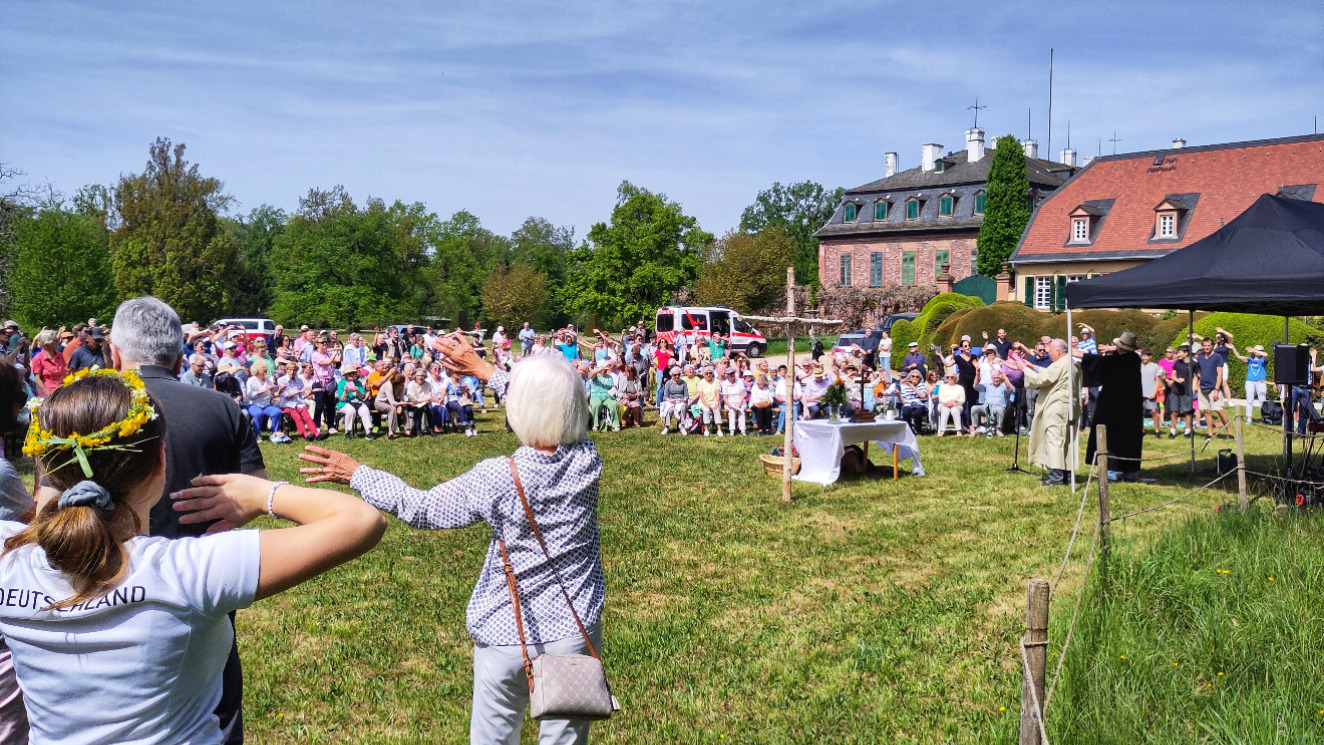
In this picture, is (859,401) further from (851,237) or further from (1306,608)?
(851,237)

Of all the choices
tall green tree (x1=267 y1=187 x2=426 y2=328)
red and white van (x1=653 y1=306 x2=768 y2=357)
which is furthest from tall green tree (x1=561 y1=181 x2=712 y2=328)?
red and white van (x1=653 y1=306 x2=768 y2=357)

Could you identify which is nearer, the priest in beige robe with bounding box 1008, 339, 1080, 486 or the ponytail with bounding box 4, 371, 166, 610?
the ponytail with bounding box 4, 371, 166, 610

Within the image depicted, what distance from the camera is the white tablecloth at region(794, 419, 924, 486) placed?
12.2 meters

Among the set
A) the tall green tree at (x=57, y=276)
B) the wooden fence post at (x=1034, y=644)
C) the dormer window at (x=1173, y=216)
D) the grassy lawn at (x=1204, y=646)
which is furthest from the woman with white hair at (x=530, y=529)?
the tall green tree at (x=57, y=276)

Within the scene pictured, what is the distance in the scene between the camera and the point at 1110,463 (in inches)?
484

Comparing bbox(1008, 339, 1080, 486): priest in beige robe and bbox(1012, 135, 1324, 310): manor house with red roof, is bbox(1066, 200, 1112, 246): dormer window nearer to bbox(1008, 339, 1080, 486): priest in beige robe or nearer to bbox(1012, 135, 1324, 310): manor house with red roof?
bbox(1012, 135, 1324, 310): manor house with red roof

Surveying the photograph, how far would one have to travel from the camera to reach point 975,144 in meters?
59.2

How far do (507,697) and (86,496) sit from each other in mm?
1809

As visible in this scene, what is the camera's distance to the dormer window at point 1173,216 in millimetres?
41969

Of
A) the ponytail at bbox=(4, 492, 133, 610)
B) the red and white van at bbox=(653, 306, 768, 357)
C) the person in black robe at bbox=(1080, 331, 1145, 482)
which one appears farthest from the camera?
the red and white van at bbox=(653, 306, 768, 357)

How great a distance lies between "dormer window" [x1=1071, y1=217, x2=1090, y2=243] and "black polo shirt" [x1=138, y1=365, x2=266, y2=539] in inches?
1795

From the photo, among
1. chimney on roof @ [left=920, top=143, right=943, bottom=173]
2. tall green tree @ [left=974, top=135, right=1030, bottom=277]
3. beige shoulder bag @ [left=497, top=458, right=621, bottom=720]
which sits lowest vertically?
beige shoulder bag @ [left=497, top=458, right=621, bottom=720]

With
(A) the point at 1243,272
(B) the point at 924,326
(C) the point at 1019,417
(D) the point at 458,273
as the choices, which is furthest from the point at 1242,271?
(D) the point at 458,273

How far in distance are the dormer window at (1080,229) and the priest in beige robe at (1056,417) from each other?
1388 inches
